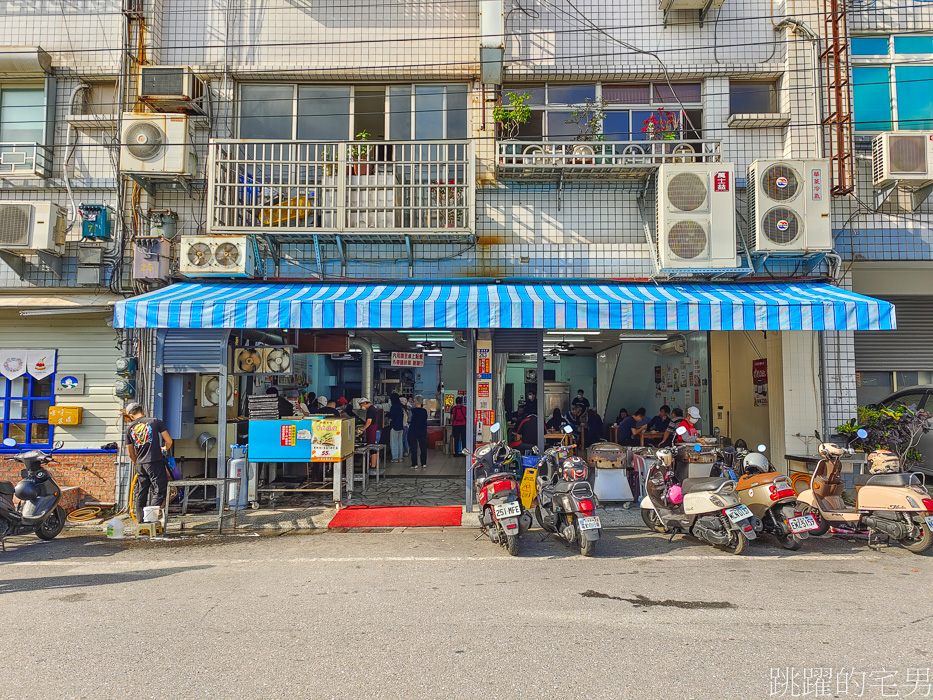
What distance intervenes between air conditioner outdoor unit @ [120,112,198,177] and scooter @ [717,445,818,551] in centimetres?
991

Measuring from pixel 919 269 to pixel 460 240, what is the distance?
27.5 ft

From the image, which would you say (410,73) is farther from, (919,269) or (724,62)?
(919,269)

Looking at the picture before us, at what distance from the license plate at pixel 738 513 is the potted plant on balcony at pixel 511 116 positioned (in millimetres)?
6601

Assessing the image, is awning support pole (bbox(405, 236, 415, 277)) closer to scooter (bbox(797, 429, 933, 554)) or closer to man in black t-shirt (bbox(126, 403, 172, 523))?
man in black t-shirt (bbox(126, 403, 172, 523))

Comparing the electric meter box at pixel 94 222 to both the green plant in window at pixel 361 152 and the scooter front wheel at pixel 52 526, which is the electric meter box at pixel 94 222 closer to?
the green plant in window at pixel 361 152

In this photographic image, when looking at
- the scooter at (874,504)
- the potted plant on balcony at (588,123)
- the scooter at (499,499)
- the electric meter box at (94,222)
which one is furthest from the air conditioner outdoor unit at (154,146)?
the scooter at (874,504)

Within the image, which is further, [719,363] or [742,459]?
[719,363]

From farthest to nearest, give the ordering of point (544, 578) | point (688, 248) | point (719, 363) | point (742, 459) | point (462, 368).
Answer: point (462, 368)
point (719, 363)
point (688, 248)
point (742, 459)
point (544, 578)

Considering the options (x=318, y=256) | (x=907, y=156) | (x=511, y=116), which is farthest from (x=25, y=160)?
(x=907, y=156)

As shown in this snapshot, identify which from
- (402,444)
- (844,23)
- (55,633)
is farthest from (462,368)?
(55,633)

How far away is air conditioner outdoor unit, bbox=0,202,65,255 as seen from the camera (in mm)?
9680

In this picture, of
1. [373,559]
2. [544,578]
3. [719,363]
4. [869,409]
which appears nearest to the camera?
[544,578]

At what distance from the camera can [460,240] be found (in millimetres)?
10344

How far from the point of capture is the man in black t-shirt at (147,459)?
866 centimetres
